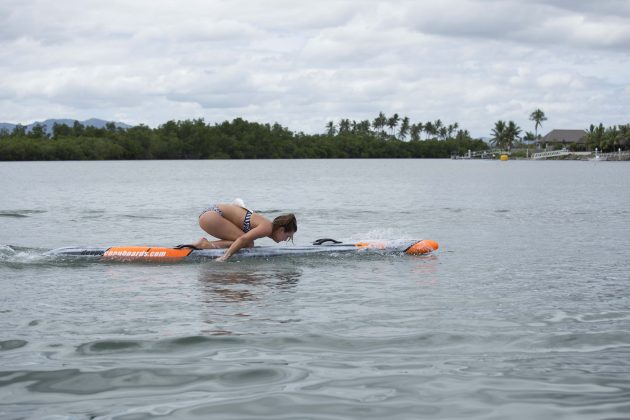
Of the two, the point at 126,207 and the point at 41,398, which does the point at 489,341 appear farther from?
the point at 126,207

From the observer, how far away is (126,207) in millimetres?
34281

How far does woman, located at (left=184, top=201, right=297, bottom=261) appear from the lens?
1386 centimetres

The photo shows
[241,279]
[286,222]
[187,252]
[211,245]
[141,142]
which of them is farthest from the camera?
[141,142]

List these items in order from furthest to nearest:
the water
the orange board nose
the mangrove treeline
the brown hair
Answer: the mangrove treeline, the orange board nose, the brown hair, the water

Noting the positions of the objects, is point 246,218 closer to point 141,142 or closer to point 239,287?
point 239,287

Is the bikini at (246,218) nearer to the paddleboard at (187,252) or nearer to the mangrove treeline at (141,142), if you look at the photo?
the paddleboard at (187,252)

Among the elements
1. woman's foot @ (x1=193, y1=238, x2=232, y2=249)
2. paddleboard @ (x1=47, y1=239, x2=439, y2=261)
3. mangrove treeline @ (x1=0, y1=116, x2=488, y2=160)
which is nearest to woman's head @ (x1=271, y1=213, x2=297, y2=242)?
paddleboard @ (x1=47, y1=239, x2=439, y2=261)

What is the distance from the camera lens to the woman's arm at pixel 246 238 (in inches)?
545

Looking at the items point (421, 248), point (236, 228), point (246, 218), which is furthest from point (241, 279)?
point (421, 248)

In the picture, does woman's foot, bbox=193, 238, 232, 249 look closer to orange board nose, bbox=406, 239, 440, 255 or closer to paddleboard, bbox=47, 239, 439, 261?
paddleboard, bbox=47, 239, 439, 261

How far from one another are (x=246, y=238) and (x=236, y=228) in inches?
28.2

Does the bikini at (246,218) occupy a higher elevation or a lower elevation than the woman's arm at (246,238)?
higher

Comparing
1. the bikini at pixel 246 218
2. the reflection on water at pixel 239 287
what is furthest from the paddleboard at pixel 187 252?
the bikini at pixel 246 218

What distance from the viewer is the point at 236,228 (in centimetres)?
1462
